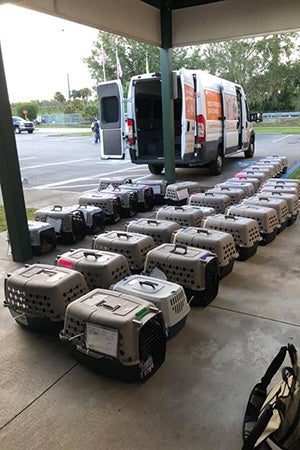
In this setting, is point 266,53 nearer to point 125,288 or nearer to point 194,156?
point 194,156

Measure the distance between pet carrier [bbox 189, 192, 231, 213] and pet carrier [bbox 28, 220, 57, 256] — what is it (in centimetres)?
189

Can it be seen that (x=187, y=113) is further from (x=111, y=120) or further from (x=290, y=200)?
(x=290, y=200)

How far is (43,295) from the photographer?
2525 millimetres

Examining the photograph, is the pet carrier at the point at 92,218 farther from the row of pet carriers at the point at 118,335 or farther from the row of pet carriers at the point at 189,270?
the row of pet carriers at the point at 118,335

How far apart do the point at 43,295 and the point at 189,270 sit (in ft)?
3.54

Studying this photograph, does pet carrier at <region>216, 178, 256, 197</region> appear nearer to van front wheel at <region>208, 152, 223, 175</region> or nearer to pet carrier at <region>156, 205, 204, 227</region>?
pet carrier at <region>156, 205, 204, 227</region>

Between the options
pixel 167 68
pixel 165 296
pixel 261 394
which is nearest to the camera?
pixel 261 394

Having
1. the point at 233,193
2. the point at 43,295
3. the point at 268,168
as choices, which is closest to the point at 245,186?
the point at 233,193

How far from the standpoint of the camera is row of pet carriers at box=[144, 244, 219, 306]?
2.86m

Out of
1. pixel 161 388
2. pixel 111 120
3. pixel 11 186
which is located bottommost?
pixel 161 388

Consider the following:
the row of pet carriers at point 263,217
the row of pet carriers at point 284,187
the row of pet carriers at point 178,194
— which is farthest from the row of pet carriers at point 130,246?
the row of pet carriers at point 284,187

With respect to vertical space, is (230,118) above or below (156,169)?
above

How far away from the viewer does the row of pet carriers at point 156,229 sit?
3723 mm

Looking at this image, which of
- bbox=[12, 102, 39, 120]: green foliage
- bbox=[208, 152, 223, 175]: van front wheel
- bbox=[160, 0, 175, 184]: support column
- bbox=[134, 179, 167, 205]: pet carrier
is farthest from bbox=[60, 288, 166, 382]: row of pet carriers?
bbox=[12, 102, 39, 120]: green foliage
